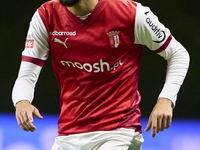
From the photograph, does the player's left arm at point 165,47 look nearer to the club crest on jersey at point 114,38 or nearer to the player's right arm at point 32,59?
the club crest on jersey at point 114,38

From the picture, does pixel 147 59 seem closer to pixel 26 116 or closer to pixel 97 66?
pixel 97 66

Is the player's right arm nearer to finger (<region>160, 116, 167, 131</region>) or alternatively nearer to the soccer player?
the soccer player

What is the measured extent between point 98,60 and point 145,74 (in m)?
4.09

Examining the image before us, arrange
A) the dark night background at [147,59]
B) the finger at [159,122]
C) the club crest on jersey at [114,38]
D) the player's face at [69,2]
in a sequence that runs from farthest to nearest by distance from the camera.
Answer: the dark night background at [147,59] < the club crest on jersey at [114,38] < the player's face at [69,2] < the finger at [159,122]

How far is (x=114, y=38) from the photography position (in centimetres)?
267

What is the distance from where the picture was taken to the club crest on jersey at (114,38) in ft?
8.75

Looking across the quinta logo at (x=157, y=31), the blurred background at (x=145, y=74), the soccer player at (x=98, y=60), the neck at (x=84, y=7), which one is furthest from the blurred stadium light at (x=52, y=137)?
the neck at (x=84, y=7)

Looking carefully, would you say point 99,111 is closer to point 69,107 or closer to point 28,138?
point 69,107

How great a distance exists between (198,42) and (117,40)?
4105 mm

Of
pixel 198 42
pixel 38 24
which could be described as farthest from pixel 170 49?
pixel 198 42

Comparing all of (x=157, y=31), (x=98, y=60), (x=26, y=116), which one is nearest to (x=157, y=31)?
(x=157, y=31)

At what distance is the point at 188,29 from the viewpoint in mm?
6574

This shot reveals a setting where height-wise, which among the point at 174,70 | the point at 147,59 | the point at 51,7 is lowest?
the point at 147,59

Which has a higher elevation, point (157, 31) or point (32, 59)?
point (157, 31)
